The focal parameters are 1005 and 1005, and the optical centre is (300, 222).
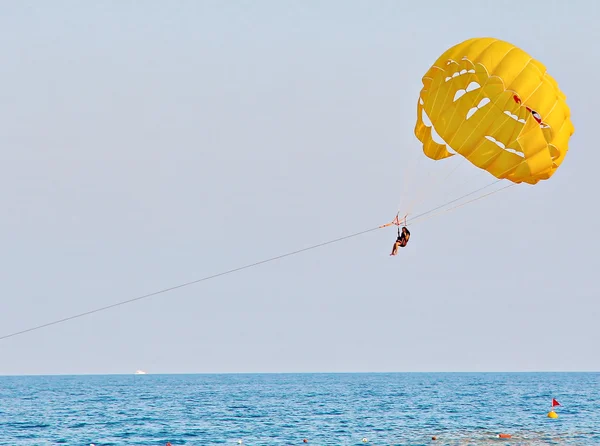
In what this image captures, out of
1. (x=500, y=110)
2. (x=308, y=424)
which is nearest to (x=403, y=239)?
(x=500, y=110)

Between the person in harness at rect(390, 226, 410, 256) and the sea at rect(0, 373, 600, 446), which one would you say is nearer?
the person in harness at rect(390, 226, 410, 256)

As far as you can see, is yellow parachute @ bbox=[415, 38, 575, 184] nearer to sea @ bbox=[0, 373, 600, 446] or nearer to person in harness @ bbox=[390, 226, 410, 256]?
person in harness @ bbox=[390, 226, 410, 256]

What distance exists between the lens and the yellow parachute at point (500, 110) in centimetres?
3462

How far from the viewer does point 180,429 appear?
55.3 metres

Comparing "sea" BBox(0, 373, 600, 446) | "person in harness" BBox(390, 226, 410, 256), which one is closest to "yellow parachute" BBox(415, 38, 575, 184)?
"person in harness" BBox(390, 226, 410, 256)

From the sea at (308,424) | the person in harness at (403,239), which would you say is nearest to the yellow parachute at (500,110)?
the person in harness at (403,239)

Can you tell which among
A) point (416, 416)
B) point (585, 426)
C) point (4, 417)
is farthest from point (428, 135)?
point (4, 417)

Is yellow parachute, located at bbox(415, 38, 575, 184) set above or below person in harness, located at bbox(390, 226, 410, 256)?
above

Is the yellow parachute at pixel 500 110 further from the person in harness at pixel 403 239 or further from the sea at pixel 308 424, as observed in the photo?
the sea at pixel 308 424

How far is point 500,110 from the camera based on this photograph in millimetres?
35375

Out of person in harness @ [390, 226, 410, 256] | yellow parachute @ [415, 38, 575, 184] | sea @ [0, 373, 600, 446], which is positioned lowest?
sea @ [0, 373, 600, 446]

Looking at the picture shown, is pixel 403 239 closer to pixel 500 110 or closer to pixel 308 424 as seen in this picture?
pixel 500 110

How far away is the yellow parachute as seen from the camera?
34625 millimetres

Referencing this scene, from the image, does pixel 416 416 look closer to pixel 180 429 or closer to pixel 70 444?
pixel 180 429
